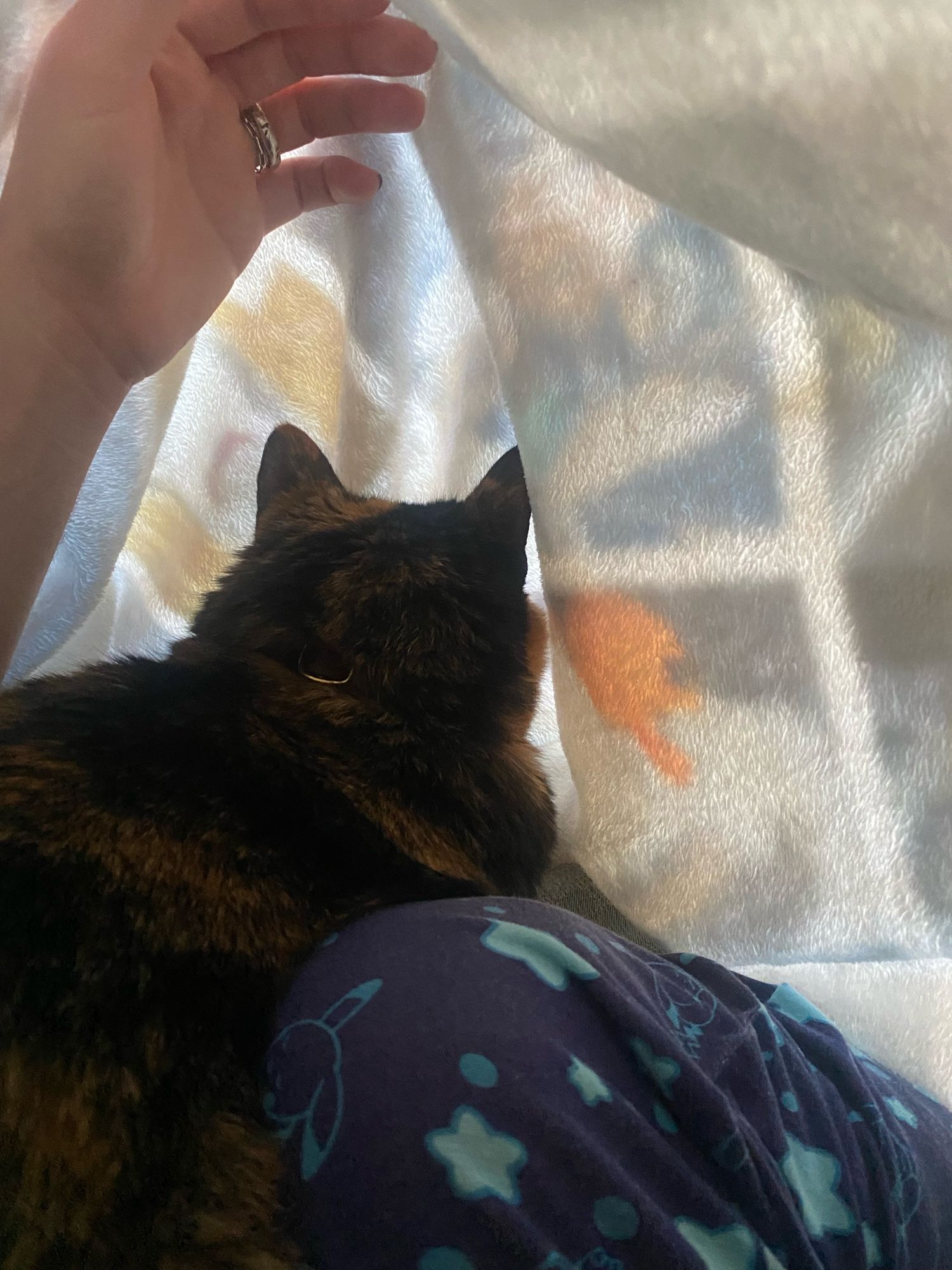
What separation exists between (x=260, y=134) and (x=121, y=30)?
0.49 ft

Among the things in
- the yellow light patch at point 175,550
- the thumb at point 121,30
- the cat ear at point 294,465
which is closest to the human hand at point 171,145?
the thumb at point 121,30

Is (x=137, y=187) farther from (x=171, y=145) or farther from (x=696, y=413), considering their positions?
(x=696, y=413)

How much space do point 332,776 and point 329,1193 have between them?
9.7 inches

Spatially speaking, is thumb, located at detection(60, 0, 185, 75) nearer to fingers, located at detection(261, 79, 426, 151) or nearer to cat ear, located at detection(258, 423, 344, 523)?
fingers, located at detection(261, 79, 426, 151)

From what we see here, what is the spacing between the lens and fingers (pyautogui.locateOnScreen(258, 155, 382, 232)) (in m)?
0.66

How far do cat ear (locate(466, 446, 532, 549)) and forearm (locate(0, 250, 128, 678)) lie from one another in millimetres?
327

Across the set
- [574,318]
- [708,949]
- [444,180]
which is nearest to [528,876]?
[708,949]

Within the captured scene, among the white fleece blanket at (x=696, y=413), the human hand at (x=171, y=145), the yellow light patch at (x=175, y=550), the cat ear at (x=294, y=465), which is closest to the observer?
the white fleece blanket at (x=696, y=413)

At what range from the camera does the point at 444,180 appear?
0.63m

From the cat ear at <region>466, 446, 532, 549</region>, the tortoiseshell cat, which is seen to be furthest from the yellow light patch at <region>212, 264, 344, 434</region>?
the cat ear at <region>466, 446, 532, 549</region>

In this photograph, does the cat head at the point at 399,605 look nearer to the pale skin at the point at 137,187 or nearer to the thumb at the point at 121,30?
the pale skin at the point at 137,187

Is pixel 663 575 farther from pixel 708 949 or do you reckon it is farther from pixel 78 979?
pixel 78 979

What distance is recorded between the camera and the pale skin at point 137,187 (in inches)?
21.6

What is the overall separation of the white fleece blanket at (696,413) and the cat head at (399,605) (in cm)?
5
